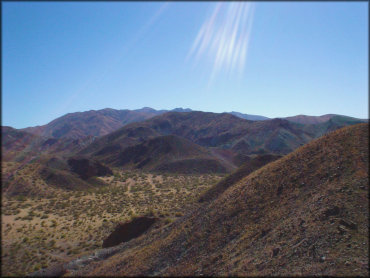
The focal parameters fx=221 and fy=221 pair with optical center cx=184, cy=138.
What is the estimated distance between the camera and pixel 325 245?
7.47 m

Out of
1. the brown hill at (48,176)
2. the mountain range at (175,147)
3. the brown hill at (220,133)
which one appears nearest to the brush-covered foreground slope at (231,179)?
the mountain range at (175,147)

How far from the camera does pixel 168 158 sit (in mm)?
70312

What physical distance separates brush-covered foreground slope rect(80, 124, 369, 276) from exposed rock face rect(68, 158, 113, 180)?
39917mm

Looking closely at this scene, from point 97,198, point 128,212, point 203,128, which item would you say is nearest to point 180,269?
point 128,212

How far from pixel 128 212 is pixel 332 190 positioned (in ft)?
73.3

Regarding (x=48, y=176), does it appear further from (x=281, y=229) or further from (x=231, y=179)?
(x=281, y=229)

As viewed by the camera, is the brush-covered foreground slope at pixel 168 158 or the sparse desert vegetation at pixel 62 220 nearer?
the sparse desert vegetation at pixel 62 220

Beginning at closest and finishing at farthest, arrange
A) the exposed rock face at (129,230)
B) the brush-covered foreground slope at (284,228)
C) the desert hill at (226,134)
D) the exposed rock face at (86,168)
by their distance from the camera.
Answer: the brush-covered foreground slope at (284,228), the exposed rock face at (129,230), the exposed rock face at (86,168), the desert hill at (226,134)

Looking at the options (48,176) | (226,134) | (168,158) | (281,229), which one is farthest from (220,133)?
(281,229)

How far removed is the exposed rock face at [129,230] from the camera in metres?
→ 17.0

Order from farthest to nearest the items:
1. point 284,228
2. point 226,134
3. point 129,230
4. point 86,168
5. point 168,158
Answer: point 226,134
point 168,158
point 86,168
point 129,230
point 284,228

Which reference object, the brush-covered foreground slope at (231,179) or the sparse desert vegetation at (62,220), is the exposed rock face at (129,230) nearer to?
the sparse desert vegetation at (62,220)

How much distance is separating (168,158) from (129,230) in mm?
52845

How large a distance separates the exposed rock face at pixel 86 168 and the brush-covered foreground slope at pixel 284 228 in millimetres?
39917
